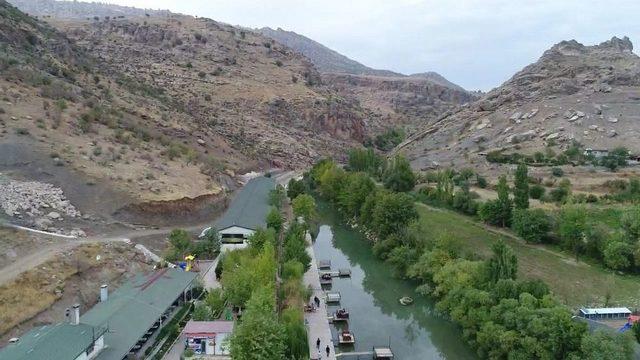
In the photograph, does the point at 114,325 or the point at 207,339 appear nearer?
the point at 114,325

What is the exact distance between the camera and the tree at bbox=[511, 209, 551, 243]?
41594 millimetres

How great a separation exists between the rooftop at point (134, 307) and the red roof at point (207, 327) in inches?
64.9

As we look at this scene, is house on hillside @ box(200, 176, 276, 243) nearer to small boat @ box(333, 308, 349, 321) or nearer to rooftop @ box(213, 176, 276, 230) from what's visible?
rooftop @ box(213, 176, 276, 230)

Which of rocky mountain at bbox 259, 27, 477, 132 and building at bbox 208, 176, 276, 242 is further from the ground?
rocky mountain at bbox 259, 27, 477, 132

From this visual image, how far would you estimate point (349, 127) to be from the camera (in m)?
108

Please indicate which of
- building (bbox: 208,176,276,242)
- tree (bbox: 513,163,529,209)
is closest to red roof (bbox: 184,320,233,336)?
building (bbox: 208,176,276,242)

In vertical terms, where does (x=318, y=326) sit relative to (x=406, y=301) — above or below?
above

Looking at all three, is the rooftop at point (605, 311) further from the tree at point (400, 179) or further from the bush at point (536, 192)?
the tree at point (400, 179)

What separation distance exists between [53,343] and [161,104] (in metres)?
52.4

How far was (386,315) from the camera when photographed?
33844 millimetres

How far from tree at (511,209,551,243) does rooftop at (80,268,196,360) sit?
2461cm

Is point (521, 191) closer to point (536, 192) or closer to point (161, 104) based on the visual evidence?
point (536, 192)

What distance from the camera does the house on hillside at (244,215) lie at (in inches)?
1548

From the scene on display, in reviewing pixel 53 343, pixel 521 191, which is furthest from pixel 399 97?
pixel 53 343
